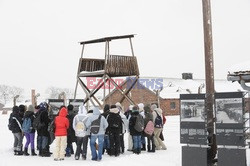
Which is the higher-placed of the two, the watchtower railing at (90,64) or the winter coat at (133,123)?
the watchtower railing at (90,64)

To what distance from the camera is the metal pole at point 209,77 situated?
10680 millimetres

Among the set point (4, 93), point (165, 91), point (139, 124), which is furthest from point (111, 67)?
point (4, 93)

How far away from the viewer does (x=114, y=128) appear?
1309 cm

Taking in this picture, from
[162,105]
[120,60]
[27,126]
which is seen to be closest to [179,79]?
[162,105]

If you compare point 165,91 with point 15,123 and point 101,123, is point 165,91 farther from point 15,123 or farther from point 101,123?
point 101,123

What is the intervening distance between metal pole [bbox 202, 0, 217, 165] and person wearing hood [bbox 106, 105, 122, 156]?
3.65m

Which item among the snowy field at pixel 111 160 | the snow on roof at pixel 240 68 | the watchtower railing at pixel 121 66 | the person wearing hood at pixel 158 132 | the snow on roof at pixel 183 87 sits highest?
the watchtower railing at pixel 121 66

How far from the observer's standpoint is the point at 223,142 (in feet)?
31.8

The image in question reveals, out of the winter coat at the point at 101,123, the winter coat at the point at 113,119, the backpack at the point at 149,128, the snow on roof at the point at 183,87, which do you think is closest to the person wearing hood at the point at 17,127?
the winter coat at the point at 101,123

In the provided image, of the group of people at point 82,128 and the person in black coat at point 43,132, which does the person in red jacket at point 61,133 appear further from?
the person in black coat at point 43,132

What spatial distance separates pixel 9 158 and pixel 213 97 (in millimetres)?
7487

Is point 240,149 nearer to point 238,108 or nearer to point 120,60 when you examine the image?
point 238,108

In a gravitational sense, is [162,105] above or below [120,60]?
below

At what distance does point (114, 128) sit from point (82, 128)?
124 cm
